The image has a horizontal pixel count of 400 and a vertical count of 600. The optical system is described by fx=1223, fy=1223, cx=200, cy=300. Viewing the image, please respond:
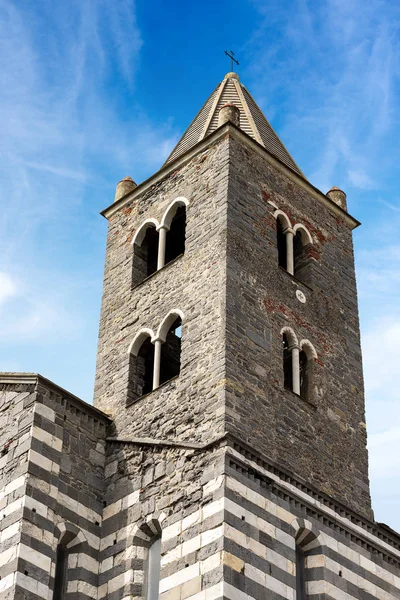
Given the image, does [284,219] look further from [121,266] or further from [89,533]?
[89,533]

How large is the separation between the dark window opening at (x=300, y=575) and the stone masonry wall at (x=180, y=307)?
2.77 meters

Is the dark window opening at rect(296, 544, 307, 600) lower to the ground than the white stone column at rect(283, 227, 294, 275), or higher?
lower

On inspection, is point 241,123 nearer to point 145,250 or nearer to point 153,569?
point 145,250

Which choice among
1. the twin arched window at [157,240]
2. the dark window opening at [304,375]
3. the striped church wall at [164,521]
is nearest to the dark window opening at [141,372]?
the striped church wall at [164,521]

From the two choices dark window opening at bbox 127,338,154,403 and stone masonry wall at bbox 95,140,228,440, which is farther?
dark window opening at bbox 127,338,154,403

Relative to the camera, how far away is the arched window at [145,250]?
93.7 ft

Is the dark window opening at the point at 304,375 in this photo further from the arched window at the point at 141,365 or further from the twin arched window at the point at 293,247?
the arched window at the point at 141,365

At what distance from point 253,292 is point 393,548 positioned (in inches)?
234

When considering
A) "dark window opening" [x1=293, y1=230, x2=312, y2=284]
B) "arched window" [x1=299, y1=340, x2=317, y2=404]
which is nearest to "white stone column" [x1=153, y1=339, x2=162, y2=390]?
"arched window" [x1=299, y1=340, x2=317, y2=404]

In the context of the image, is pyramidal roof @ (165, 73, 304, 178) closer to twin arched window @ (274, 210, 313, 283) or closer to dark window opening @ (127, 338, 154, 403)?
twin arched window @ (274, 210, 313, 283)

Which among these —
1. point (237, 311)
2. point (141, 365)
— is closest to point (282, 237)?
point (237, 311)

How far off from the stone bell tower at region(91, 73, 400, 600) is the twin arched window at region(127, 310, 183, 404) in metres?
0.05

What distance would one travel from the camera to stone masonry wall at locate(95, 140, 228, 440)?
Answer: 23.9m

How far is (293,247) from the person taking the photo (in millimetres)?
28672
